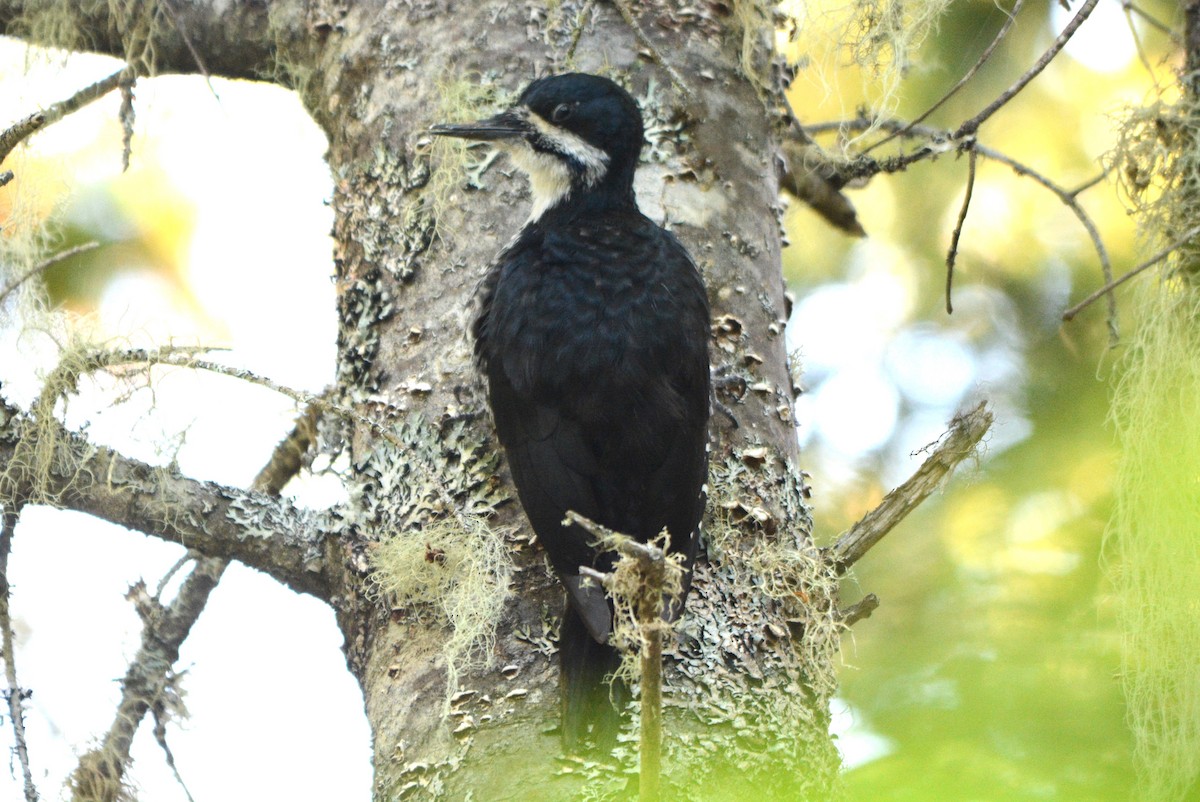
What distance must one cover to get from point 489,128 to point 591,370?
61 cm

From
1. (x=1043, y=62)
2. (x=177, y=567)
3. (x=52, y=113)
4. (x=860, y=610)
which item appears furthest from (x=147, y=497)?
(x=1043, y=62)

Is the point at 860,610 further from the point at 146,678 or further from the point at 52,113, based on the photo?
the point at 52,113

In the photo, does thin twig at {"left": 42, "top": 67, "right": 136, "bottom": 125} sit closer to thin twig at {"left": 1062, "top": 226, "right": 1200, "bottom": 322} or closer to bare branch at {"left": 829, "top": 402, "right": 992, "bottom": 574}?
bare branch at {"left": 829, "top": 402, "right": 992, "bottom": 574}

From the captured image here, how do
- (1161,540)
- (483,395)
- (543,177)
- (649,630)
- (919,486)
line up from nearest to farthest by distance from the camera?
(649,630)
(1161,540)
(919,486)
(483,395)
(543,177)

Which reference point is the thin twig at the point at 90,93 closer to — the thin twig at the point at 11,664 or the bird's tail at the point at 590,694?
the thin twig at the point at 11,664

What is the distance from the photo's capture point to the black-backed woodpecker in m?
2.44

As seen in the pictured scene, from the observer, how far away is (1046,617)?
10.1 feet

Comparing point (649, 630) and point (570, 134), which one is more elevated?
point (570, 134)

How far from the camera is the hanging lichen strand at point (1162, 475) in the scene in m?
2.42

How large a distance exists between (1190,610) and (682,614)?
969mm

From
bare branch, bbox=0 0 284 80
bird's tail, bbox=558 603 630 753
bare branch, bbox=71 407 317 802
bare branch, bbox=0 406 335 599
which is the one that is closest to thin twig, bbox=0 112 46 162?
bare branch, bbox=0 0 284 80

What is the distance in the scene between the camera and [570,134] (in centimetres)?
303

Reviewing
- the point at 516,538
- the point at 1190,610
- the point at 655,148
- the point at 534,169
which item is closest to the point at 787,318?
the point at 655,148

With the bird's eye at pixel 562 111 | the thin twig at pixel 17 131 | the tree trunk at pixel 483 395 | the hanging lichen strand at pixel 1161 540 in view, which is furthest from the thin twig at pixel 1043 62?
the thin twig at pixel 17 131
